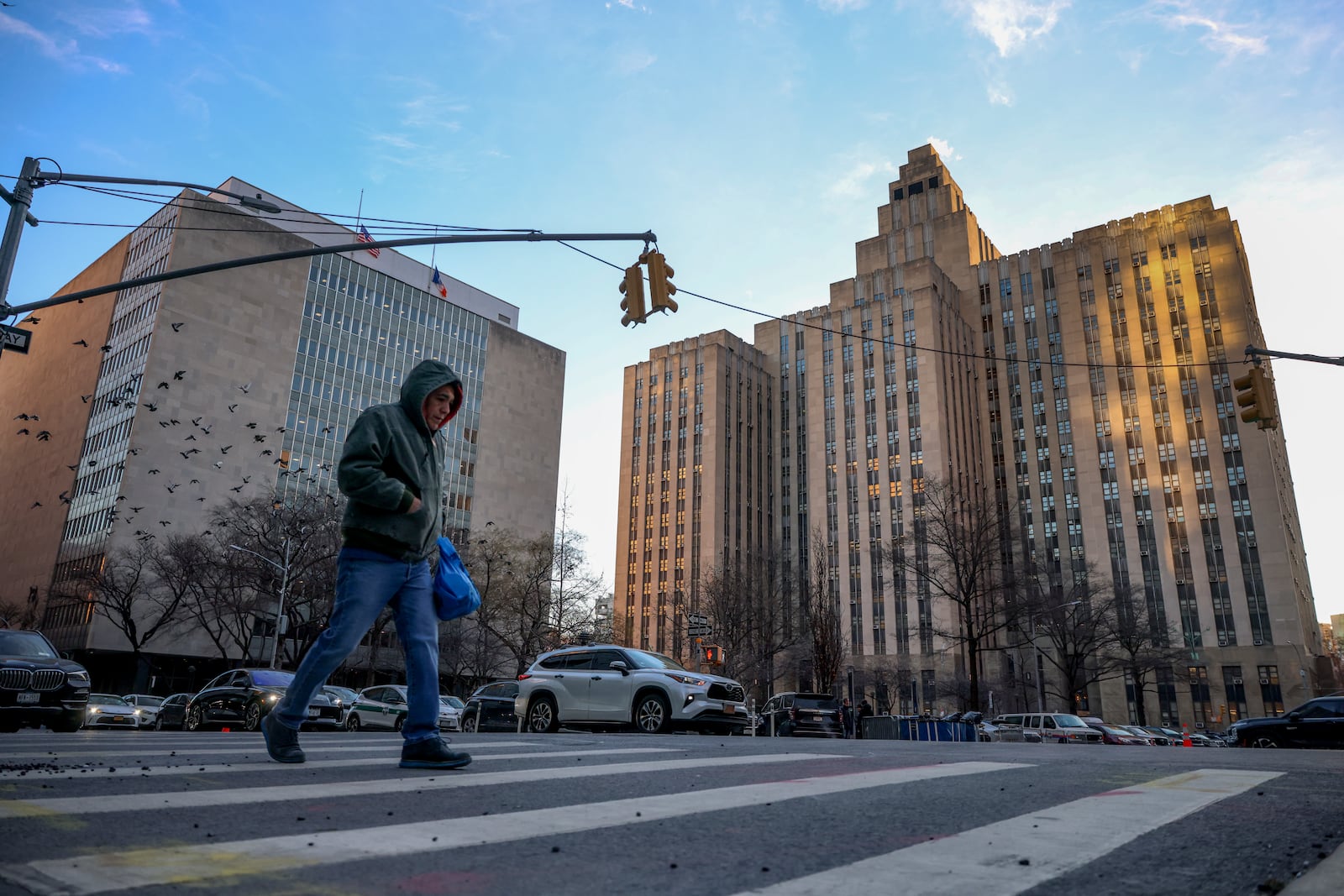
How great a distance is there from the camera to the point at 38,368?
9150 cm

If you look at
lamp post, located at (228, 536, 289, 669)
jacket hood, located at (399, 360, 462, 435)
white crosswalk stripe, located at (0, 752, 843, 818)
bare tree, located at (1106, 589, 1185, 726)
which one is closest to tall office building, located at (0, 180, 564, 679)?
lamp post, located at (228, 536, 289, 669)

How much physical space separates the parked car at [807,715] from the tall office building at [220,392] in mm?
48619

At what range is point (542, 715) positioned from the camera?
→ 1596 cm

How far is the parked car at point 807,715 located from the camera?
26375 millimetres

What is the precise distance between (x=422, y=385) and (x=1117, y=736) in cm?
4253

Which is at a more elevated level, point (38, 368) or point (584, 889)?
point (38, 368)

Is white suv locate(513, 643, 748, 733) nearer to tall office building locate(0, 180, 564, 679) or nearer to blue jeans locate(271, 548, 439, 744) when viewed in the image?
blue jeans locate(271, 548, 439, 744)

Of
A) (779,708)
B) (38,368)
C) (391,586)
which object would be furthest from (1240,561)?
(38,368)

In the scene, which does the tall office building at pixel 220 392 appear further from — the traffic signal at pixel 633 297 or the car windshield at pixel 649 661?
the car windshield at pixel 649 661

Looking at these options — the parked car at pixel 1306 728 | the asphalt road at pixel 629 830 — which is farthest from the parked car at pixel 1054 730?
the asphalt road at pixel 629 830

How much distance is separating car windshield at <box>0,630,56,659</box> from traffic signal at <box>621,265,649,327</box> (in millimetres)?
9555

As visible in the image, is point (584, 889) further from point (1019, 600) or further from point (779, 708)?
point (1019, 600)

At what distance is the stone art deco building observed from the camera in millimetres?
82375

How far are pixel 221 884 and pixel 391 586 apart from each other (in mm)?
2872
